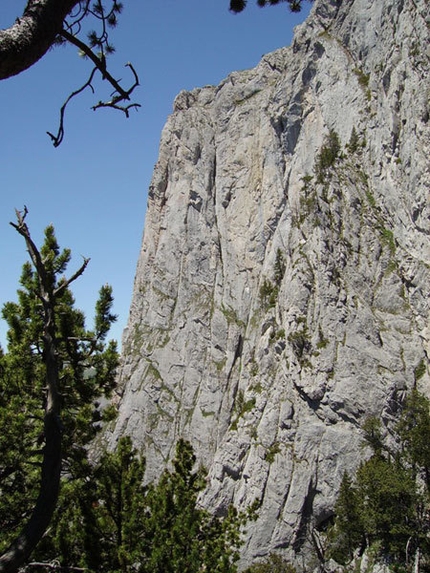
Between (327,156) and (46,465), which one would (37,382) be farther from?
(327,156)

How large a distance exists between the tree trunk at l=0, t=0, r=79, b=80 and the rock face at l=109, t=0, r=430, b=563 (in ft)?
179

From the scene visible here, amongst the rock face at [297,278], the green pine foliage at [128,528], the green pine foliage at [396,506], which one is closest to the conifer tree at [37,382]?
the green pine foliage at [128,528]

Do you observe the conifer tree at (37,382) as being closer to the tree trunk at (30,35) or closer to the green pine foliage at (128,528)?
the green pine foliage at (128,528)

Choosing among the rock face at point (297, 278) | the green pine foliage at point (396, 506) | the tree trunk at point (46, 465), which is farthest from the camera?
the rock face at point (297, 278)

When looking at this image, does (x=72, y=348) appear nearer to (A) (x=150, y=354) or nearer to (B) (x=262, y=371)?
(B) (x=262, y=371)

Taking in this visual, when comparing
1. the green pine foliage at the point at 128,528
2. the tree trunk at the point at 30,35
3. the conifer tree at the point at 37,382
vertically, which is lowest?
the green pine foliage at the point at 128,528

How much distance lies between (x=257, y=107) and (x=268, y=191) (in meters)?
25.9

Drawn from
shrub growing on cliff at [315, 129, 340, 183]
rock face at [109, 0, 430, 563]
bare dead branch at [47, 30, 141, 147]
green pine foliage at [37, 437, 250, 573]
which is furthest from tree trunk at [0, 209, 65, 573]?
shrub growing on cliff at [315, 129, 340, 183]

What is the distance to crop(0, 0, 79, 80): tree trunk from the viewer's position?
4.06 m

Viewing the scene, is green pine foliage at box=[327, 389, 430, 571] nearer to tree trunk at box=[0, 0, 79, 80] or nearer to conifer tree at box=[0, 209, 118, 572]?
conifer tree at box=[0, 209, 118, 572]

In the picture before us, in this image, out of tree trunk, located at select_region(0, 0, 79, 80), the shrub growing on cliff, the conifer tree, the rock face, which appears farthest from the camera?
the shrub growing on cliff

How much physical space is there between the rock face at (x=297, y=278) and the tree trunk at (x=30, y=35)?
179 ft

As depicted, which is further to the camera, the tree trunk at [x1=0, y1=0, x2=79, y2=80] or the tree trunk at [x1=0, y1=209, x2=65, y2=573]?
the tree trunk at [x1=0, y1=209, x2=65, y2=573]

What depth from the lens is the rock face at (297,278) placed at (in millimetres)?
55281
